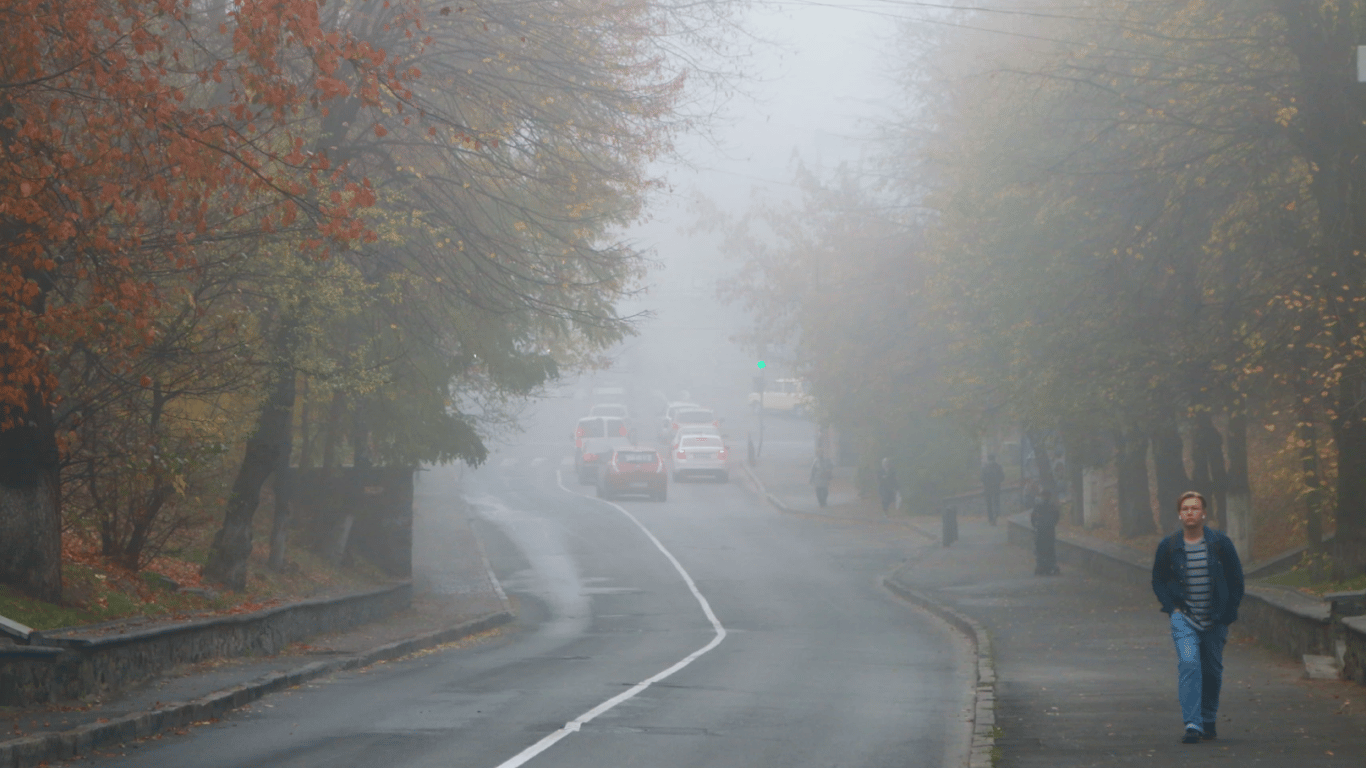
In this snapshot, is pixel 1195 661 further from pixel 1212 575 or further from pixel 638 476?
pixel 638 476

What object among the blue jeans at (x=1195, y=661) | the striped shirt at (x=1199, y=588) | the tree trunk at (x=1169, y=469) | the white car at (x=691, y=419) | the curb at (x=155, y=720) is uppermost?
the white car at (x=691, y=419)

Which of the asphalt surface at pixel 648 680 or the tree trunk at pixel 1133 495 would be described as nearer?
the asphalt surface at pixel 648 680

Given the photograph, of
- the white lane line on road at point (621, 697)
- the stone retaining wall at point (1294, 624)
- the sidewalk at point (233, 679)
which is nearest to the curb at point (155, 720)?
the sidewalk at point (233, 679)

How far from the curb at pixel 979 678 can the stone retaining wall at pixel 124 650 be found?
714cm

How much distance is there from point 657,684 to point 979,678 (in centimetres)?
335

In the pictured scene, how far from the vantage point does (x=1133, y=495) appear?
26.9 metres

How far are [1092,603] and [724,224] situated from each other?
4257cm

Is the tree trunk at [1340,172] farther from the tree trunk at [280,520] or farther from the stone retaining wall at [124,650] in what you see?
the tree trunk at [280,520]

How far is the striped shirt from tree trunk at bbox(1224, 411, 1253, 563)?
1219 centimetres

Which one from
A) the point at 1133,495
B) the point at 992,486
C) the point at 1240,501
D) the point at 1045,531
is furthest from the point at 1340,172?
the point at 992,486

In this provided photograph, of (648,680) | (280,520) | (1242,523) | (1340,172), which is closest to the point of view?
(648,680)

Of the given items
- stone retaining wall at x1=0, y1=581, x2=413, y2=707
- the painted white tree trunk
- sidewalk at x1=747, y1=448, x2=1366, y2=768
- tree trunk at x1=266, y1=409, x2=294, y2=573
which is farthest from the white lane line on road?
the painted white tree trunk

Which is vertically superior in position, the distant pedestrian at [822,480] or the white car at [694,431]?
the white car at [694,431]

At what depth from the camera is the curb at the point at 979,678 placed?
9461 mm
